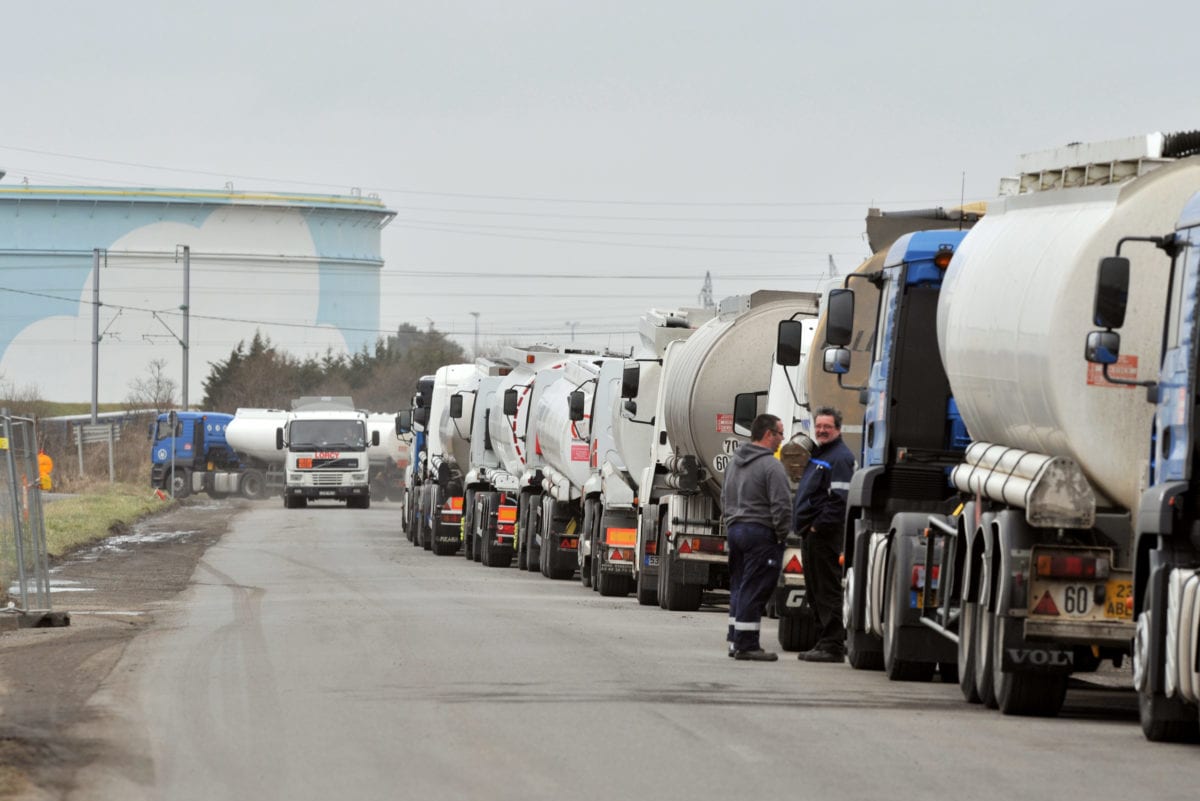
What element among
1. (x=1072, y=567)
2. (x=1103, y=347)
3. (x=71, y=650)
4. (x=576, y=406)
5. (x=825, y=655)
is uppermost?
(x=1103, y=347)

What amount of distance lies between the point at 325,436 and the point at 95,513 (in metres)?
16.6

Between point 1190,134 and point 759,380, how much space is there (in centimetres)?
1079

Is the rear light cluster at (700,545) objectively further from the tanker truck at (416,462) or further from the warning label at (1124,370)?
the tanker truck at (416,462)

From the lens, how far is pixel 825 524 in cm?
1725

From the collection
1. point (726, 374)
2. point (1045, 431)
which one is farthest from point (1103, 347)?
point (726, 374)

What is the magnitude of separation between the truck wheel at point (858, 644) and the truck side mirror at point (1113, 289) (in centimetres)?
540

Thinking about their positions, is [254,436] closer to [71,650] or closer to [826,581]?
[71,650]

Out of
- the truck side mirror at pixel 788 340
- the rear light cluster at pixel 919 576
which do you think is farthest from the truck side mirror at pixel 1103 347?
the truck side mirror at pixel 788 340

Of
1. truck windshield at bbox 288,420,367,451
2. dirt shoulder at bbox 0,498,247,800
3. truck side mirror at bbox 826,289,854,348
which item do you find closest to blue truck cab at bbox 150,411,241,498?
truck windshield at bbox 288,420,367,451

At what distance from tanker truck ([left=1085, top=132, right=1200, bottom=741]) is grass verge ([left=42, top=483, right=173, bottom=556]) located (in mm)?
19810

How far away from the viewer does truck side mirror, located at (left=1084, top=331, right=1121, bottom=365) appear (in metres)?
11.4

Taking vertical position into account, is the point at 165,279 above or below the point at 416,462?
above

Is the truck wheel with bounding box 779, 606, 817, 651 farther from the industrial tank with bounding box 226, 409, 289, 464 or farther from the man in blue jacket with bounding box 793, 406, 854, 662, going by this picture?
the industrial tank with bounding box 226, 409, 289, 464

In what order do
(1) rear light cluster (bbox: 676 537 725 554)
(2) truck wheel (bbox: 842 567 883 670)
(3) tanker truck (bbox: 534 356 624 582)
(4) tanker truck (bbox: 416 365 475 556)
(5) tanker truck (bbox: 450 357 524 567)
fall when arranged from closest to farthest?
1. (2) truck wheel (bbox: 842 567 883 670)
2. (1) rear light cluster (bbox: 676 537 725 554)
3. (3) tanker truck (bbox: 534 356 624 582)
4. (5) tanker truck (bbox: 450 357 524 567)
5. (4) tanker truck (bbox: 416 365 475 556)
